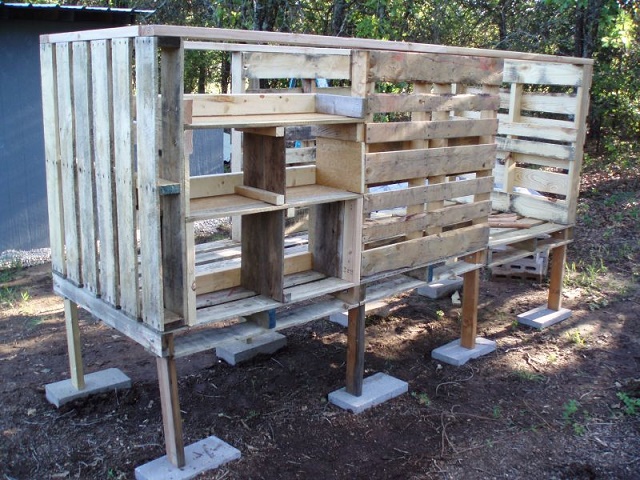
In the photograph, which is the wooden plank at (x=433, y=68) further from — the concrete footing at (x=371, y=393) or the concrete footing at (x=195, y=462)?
the concrete footing at (x=195, y=462)

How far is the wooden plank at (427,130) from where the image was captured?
428 centimetres

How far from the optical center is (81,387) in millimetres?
4797

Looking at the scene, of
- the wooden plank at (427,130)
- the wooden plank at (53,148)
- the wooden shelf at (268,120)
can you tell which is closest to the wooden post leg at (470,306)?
the wooden plank at (427,130)

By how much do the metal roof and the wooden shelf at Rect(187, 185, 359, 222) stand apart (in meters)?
4.77

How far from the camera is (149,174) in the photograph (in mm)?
3309

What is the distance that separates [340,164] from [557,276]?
313 centimetres

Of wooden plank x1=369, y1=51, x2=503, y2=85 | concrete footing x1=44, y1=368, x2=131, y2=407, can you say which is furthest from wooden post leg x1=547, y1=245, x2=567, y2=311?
concrete footing x1=44, y1=368, x2=131, y2=407

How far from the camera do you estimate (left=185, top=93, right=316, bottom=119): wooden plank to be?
3.68 metres

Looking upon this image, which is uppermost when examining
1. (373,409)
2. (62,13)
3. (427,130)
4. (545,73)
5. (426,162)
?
(62,13)

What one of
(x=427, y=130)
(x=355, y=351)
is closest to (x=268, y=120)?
(x=427, y=130)

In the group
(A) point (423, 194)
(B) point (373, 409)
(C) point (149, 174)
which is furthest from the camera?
(B) point (373, 409)

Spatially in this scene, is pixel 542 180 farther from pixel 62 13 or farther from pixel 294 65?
pixel 62 13

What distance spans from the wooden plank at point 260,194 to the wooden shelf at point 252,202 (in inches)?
0.8

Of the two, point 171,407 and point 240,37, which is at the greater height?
point 240,37
